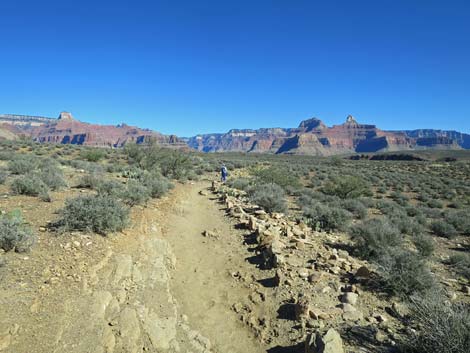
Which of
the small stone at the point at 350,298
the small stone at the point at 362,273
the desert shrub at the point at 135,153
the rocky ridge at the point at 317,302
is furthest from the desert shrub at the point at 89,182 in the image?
the desert shrub at the point at 135,153

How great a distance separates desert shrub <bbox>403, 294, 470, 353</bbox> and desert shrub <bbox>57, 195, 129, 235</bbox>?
6.32 metres

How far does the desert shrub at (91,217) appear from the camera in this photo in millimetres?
6906

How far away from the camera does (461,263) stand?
Answer: 8.42 m

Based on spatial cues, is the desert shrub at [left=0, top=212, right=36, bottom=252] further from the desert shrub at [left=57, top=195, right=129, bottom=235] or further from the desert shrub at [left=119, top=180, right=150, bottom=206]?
the desert shrub at [left=119, top=180, right=150, bottom=206]

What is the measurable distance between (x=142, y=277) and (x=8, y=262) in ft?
7.58

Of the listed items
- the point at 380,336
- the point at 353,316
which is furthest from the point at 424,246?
the point at 380,336

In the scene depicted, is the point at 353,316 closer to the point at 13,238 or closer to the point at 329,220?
the point at 13,238

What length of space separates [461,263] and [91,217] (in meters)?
10.1

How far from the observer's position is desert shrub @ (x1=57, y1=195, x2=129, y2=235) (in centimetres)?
691

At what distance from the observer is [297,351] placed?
4219 mm

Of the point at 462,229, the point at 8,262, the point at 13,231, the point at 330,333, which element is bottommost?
the point at 462,229

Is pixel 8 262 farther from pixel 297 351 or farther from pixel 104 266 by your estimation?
pixel 297 351

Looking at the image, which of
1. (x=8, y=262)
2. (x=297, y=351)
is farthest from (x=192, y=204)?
(x=297, y=351)

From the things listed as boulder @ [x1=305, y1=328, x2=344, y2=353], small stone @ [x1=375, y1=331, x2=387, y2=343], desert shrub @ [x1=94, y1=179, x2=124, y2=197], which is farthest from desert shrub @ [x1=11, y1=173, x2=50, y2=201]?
small stone @ [x1=375, y1=331, x2=387, y2=343]
